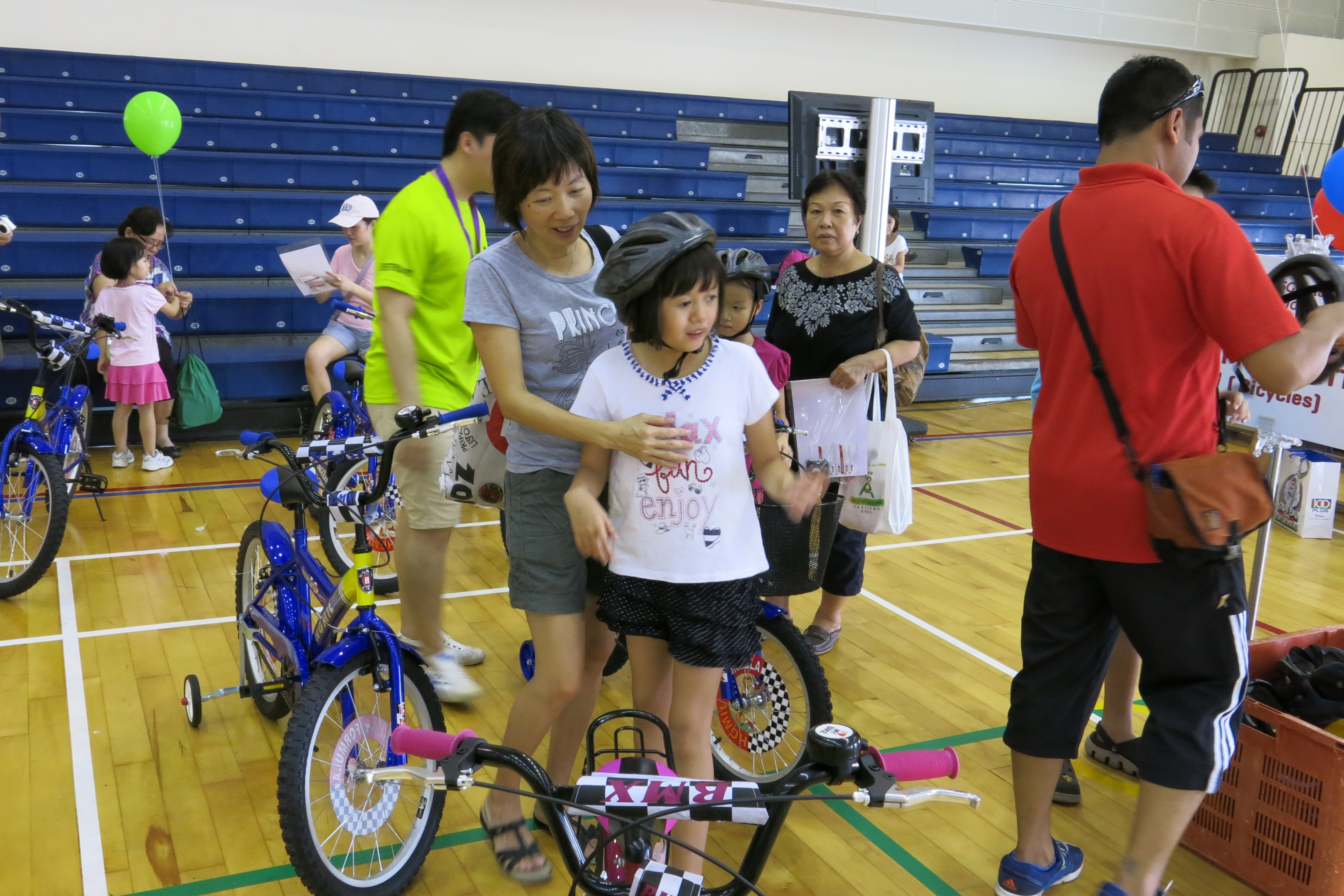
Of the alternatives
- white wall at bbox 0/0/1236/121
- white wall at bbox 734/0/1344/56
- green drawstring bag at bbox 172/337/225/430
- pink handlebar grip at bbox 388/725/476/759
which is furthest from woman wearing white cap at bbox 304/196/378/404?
white wall at bbox 734/0/1344/56

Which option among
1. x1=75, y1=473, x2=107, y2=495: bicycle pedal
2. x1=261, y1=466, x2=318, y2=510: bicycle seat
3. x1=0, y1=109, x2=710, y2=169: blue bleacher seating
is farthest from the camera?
x1=0, y1=109, x2=710, y2=169: blue bleacher seating

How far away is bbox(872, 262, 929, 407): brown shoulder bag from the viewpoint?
3.16 meters

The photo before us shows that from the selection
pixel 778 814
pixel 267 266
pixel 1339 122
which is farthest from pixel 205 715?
pixel 1339 122

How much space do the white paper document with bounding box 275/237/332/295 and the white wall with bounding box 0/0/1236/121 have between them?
5.05 meters

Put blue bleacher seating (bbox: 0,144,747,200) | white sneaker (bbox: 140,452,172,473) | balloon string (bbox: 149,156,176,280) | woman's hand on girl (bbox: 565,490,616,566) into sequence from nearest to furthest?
woman's hand on girl (bbox: 565,490,616,566), white sneaker (bbox: 140,452,172,473), balloon string (bbox: 149,156,176,280), blue bleacher seating (bbox: 0,144,747,200)

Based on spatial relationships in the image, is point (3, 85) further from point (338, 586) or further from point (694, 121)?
point (338, 586)

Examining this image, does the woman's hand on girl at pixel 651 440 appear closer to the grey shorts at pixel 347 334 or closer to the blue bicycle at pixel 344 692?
the blue bicycle at pixel 344 692

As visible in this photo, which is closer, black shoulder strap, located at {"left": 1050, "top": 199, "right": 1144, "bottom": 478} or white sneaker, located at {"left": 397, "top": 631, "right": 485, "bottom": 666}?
black shoulder strap, located at {"left": 1050, "top": 199, "right": 1144, "bottom": 478}

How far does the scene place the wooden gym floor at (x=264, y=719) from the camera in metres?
2.43

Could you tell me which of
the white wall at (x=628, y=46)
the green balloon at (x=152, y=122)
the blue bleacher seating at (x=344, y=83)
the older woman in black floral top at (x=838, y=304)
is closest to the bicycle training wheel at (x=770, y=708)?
the older woman in black floral top at (x=838, y=304)

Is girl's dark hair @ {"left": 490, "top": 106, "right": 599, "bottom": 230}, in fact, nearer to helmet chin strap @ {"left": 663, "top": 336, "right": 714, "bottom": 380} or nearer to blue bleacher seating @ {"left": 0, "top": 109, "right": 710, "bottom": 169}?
helmet chin strap @ {"left": 663, "top": 336, "right": 714, "bottom": 380}

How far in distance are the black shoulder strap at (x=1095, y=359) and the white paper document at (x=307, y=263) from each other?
418cm

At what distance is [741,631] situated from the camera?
1926mm

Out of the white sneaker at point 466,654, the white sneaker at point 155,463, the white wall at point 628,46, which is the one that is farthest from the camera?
the white wall at point 628,46
